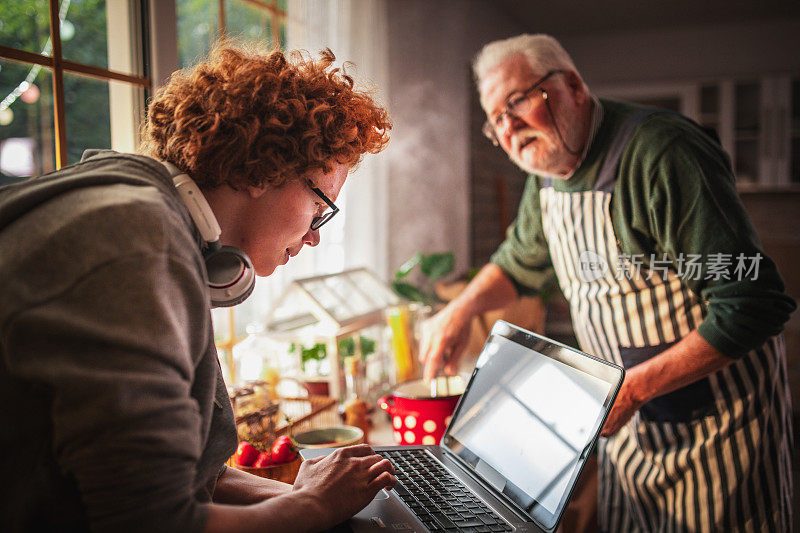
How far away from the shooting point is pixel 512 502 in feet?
2.98

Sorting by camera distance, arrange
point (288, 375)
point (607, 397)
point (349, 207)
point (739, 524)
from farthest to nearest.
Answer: point (349, 207), point (288, 375), point (739, 524), point (607, 397)

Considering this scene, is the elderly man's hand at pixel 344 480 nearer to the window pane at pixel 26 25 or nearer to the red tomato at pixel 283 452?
the red tomato at pixel 283 452

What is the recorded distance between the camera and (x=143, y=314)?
532 millimetres

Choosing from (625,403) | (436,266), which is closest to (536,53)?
(625,403)

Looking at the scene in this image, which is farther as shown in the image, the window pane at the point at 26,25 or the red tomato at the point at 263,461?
the window pane at the point at 26,25

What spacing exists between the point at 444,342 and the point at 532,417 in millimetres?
468

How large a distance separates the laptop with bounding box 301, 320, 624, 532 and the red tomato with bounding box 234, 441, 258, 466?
94 mm

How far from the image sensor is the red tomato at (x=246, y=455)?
3.55 feet

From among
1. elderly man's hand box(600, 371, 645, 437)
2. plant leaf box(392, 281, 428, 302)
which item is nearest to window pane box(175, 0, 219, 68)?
plant leaf box(392, 281, 428, 302)

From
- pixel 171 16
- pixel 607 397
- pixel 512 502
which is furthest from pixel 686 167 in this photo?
pixel 171 16

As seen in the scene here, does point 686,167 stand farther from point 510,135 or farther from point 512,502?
point 512,502

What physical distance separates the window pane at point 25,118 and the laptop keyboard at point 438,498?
97 centimetres

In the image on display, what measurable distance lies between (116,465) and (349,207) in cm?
201

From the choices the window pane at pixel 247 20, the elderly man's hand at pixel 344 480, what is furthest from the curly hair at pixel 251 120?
the window pane at pixel 247 20
